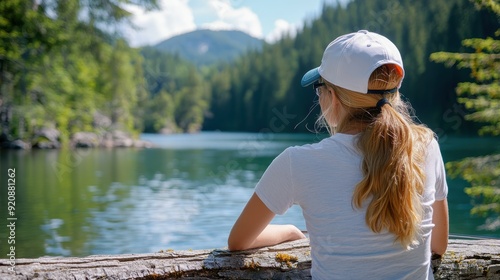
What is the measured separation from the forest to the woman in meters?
0.51

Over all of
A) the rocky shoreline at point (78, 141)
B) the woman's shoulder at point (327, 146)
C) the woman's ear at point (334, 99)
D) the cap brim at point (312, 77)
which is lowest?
the rocky shoreline at point (78, 141)

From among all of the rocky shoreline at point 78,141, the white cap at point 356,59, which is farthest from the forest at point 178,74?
the rocky shoreline at point 78,141

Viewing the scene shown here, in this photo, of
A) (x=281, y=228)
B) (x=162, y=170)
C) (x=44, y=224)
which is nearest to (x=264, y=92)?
(x=162, y=170)

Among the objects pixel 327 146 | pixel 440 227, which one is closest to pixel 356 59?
pixel 327 146

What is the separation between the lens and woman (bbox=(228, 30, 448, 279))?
4.80 ft

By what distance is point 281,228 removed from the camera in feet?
6.30

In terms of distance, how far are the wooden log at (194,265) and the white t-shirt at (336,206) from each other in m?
0.30

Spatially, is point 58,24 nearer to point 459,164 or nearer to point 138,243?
point 138,243

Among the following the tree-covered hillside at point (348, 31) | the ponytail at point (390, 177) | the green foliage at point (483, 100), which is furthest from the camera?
the tree-covered hillside at point (348, 31)

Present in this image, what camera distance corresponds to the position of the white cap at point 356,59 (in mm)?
1490

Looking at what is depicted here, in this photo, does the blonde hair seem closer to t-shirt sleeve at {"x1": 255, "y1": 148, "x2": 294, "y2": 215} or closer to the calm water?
Result: t-shirt sleeve at {"x1": 255, "y1": 148, "x2": 294, "y2": 215}

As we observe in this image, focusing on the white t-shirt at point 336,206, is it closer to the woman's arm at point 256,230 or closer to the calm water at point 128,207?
the woman's arm at point 256,230

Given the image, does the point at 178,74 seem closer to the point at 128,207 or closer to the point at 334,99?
the point at 128,207

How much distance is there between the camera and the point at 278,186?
1.52 m
